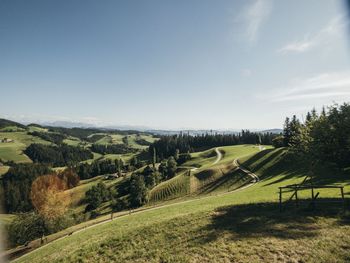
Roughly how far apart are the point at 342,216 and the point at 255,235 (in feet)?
24.9

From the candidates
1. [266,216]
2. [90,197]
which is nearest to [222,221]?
[266,216]

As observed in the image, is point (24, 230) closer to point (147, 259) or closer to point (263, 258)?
point (147, 259)

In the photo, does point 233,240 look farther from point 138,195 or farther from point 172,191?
point 138,195

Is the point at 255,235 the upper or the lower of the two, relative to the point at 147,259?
upper

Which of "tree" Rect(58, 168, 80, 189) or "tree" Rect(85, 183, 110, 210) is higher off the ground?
"tree" Rect(85, 183, 110, 210)

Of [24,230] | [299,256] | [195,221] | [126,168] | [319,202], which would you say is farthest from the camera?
[126,168]

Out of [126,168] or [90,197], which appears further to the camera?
[126,168]

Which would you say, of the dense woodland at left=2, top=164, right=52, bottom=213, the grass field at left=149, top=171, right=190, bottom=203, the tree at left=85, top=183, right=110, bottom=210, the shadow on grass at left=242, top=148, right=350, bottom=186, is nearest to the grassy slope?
the shadow on grass at left=242, top=148, right=350, bottom=186

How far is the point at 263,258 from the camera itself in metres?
12.5

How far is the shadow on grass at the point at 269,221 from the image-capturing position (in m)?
15.3

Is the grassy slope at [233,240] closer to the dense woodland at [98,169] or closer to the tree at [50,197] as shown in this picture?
the tree at [50,197]

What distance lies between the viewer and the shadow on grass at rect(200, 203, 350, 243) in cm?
1530

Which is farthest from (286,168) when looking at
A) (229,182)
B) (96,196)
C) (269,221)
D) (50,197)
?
(50,197)

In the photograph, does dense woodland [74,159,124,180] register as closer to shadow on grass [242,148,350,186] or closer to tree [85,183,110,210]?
tree [85,183,110,210]
